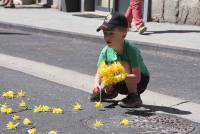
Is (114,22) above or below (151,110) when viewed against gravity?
above

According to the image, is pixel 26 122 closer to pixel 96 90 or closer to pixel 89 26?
pixel 96 90

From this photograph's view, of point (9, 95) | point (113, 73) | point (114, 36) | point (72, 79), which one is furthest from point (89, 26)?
point (113, 73)

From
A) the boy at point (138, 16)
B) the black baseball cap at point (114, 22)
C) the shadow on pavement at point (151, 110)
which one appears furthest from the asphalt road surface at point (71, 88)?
the boy at point (138, 16)

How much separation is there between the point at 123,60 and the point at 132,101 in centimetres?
43

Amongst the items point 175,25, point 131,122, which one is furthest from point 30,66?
point 175,25

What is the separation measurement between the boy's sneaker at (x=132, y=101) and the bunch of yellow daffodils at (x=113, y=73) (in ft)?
0.99

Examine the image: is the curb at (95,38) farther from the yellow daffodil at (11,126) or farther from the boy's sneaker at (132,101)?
the yellow daffodil at (11,126)

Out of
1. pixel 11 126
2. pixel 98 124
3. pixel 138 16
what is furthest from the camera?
pixel 138 16

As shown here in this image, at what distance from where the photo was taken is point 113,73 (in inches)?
217

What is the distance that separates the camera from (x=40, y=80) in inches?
286

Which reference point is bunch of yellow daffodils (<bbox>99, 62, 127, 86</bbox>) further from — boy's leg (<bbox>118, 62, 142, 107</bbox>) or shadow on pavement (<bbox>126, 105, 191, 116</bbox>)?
shadow on pavement (<bbox>126, 105, 191, 116</bbox>)

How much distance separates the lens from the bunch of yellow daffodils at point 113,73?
5512 mm

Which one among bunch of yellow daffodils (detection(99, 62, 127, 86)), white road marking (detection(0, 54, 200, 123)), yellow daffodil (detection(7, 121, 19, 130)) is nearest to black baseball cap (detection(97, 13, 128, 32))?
bunch of yellow daffodils (detection(99, 62, 127, 86))

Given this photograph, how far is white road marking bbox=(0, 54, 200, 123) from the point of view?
5898 millimetres
